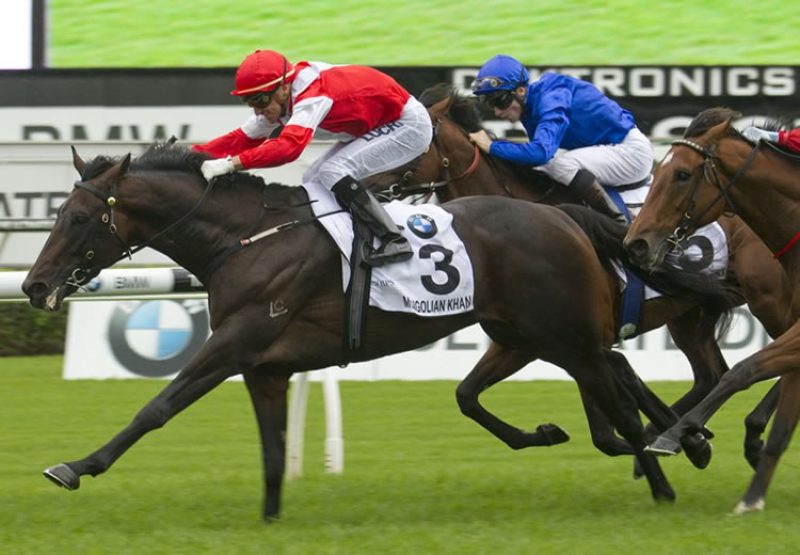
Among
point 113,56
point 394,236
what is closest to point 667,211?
point 394,236

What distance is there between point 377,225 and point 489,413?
1338mm

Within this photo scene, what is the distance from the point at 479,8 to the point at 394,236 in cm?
A: 1346

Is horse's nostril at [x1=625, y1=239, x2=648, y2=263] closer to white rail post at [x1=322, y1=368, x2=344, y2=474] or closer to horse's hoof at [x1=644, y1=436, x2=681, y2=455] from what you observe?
horse's hoof at [x1=644, y1=436, x2=681, y2=455]

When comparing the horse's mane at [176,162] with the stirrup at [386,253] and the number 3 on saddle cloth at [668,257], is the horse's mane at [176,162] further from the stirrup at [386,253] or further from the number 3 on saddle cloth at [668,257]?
the number 3 on saddle cloth at [668,257]

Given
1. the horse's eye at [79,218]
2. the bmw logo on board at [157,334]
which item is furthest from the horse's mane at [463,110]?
the bmw logo on board at [157,334]

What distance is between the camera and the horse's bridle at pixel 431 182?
7.05 metres

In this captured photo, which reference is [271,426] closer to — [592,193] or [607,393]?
[607,393]

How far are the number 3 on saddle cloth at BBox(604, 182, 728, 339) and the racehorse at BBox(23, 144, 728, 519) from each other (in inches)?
15.3

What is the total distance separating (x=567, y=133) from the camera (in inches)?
296

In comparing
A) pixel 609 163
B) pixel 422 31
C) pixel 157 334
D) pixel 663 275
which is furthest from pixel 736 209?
pixel 422 31

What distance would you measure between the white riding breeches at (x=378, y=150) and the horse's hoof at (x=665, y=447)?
1.59 meters

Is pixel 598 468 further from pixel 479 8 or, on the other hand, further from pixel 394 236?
pixel 479 8

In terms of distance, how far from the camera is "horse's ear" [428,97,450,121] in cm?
752

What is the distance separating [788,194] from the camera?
6.01 metres
